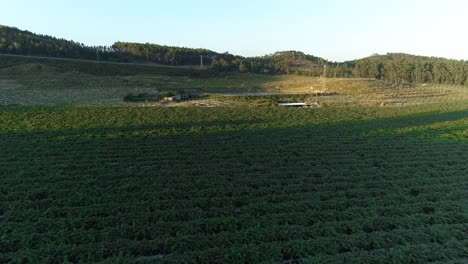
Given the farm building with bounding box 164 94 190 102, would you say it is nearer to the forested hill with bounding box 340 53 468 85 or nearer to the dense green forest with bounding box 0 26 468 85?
the dense green forest with bounding box 0 26 468 85

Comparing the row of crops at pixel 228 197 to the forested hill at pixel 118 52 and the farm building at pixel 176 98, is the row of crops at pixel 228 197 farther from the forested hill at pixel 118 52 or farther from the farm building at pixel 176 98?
the forested hill at pixel 118 52

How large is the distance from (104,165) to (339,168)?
1004 centimetres

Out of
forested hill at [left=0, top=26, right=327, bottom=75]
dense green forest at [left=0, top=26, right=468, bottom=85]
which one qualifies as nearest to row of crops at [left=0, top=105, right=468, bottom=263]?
forested hill at [left=0, top=26, right=327, bottom=75]

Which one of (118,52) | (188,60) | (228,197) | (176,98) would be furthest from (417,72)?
(228,197)

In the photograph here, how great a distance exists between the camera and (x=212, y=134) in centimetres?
2097

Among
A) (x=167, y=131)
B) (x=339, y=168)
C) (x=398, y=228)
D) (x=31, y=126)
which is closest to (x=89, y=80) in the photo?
(x=31, y=126)

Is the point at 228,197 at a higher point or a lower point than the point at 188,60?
lower

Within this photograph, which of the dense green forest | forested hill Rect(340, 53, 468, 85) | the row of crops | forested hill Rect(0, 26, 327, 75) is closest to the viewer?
the row of crops

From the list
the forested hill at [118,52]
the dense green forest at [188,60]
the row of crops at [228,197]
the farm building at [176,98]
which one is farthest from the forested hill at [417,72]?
the row of crops at [228,197]

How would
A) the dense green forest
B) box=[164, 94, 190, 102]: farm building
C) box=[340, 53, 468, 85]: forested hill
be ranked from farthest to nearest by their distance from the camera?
box=[340, 53, 468, 85]: forested hill → the dense green forest → box=[164, 94, 190, 102]: farm building

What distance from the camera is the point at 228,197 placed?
10609 mm

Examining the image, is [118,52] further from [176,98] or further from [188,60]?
[176,98]

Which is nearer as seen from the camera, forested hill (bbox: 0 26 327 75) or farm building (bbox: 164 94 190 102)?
farm building (bbox: 164 94 190 102)

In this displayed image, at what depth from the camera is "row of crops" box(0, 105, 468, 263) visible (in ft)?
25.4
